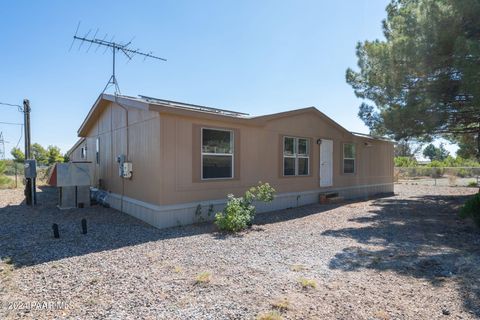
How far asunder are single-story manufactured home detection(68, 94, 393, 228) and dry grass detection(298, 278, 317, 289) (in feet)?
12.2

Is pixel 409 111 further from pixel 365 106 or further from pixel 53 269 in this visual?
pixel 53 269

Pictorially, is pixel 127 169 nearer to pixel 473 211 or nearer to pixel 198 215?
pixel 198 215

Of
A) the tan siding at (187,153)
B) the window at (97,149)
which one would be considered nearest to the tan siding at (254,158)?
the tan siding at (187,153)

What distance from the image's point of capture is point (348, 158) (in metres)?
11.6

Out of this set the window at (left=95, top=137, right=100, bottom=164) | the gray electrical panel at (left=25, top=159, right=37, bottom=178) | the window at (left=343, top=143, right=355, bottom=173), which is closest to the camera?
the gray electrical panel at (left=25, top=159, right=37, bottom=178)

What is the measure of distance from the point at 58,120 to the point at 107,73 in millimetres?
11807

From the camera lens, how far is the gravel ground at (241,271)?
284 centimetres

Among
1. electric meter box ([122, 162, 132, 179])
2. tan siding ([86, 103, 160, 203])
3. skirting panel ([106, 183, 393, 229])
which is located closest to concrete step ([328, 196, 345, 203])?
skirting panel ([106, 183, 393, 229])

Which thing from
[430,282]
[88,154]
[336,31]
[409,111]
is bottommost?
[430,282]

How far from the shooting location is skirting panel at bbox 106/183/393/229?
637cm

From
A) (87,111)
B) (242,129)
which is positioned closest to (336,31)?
(242,129)

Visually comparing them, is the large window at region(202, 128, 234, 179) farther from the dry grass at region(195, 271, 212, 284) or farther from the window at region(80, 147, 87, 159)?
the window at region(80, 147, 87, 159)

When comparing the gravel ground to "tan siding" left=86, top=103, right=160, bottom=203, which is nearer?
the gravel ground

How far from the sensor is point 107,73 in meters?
8.92
